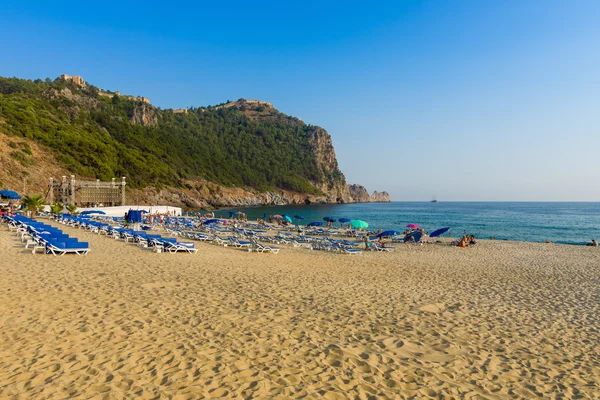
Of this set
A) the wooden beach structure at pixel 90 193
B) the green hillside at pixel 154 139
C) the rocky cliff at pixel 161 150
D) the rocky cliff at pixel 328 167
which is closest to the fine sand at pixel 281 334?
the wooden beach structure at pixel 90 193

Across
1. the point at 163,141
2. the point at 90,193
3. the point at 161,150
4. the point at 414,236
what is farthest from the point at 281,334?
the point at 163,141

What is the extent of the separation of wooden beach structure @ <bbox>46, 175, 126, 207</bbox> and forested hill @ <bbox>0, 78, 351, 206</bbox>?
31.3 ft

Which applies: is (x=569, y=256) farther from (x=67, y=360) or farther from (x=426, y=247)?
(x=67, y=360)

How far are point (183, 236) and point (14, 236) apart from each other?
813cm

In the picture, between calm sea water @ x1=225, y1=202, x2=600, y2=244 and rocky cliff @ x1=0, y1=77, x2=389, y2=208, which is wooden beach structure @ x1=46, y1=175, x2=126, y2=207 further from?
calm sea water @ x1=225, y1=202, x2=600, y2=244

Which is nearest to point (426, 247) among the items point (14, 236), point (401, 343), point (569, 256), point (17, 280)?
point (569, 256)

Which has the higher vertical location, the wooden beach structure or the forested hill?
the forested hill

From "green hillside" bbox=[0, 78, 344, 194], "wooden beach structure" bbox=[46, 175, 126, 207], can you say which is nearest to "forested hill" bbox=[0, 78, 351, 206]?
"green hillside" bbox=[0, 78, 344, 194]

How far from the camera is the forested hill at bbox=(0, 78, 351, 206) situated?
59.4 meters

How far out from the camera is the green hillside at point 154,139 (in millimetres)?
59656

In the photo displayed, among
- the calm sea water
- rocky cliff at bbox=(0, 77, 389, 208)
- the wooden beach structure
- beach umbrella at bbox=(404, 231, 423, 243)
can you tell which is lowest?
the calm sea water

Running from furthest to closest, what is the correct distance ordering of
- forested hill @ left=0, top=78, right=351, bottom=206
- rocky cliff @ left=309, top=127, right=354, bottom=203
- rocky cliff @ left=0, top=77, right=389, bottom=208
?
rocky cliff @ left=309, top=127, right=354, bottom=203
forested hill @ left=0, top=78, right=351, bottom=206
rocky cliff @ left=0, top=77, right=389, bottom=208

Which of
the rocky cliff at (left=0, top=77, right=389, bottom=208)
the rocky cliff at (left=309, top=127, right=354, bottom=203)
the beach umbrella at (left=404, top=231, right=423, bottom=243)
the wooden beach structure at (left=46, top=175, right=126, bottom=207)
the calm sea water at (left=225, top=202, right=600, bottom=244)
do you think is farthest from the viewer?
the rocky cliff at (left=309, top=127, right=354, bottom=203)

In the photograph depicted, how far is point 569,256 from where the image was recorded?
1964 centimetres
